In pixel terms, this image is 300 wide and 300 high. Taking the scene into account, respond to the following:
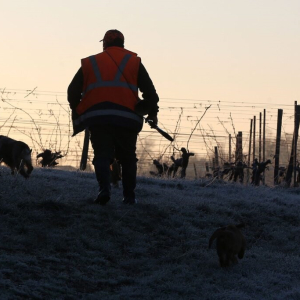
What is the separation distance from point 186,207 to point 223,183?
4062mm

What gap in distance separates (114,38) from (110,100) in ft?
2.71

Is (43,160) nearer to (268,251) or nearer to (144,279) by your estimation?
Result: (268,251)

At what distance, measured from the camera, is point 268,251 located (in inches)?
347

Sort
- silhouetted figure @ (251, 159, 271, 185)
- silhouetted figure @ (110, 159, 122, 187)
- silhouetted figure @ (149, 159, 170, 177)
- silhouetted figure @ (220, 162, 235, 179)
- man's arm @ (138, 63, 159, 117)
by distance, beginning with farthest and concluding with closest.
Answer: silhouetted figure @ (149, 159, 170, 177) → silhouetted figure @ (251, 159, 271, 185) → silhouetted figure @ (220, 162, 235, 179) → silhouetted figure @ (110, 159, 122, 187) → man's arm @ (138, 63, 159, 117)

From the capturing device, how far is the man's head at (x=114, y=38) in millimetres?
9516

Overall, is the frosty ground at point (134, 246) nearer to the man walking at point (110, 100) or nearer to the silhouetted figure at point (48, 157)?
the man walking at point (110, 100)

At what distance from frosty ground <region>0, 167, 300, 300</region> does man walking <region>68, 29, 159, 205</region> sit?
0.70 meters

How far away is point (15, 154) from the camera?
12219 mm

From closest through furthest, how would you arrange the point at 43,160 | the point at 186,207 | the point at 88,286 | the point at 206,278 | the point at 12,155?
the point at 88,286, the point at 206,278, the point at 186,207, the point at 12,155, the point at 43,160

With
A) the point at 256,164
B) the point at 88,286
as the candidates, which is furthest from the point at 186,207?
the point at 256,164

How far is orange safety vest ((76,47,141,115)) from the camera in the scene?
9.22m

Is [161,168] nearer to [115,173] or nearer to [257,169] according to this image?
[257,169]

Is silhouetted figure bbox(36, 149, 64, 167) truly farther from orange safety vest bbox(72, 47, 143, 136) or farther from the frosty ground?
orange safety vest bbox(72, 47, 143, 136)

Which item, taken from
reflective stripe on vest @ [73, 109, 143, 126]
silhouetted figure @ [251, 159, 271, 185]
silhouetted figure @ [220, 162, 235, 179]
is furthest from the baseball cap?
silhouetted figure @ [251, 159, 271, 185]
